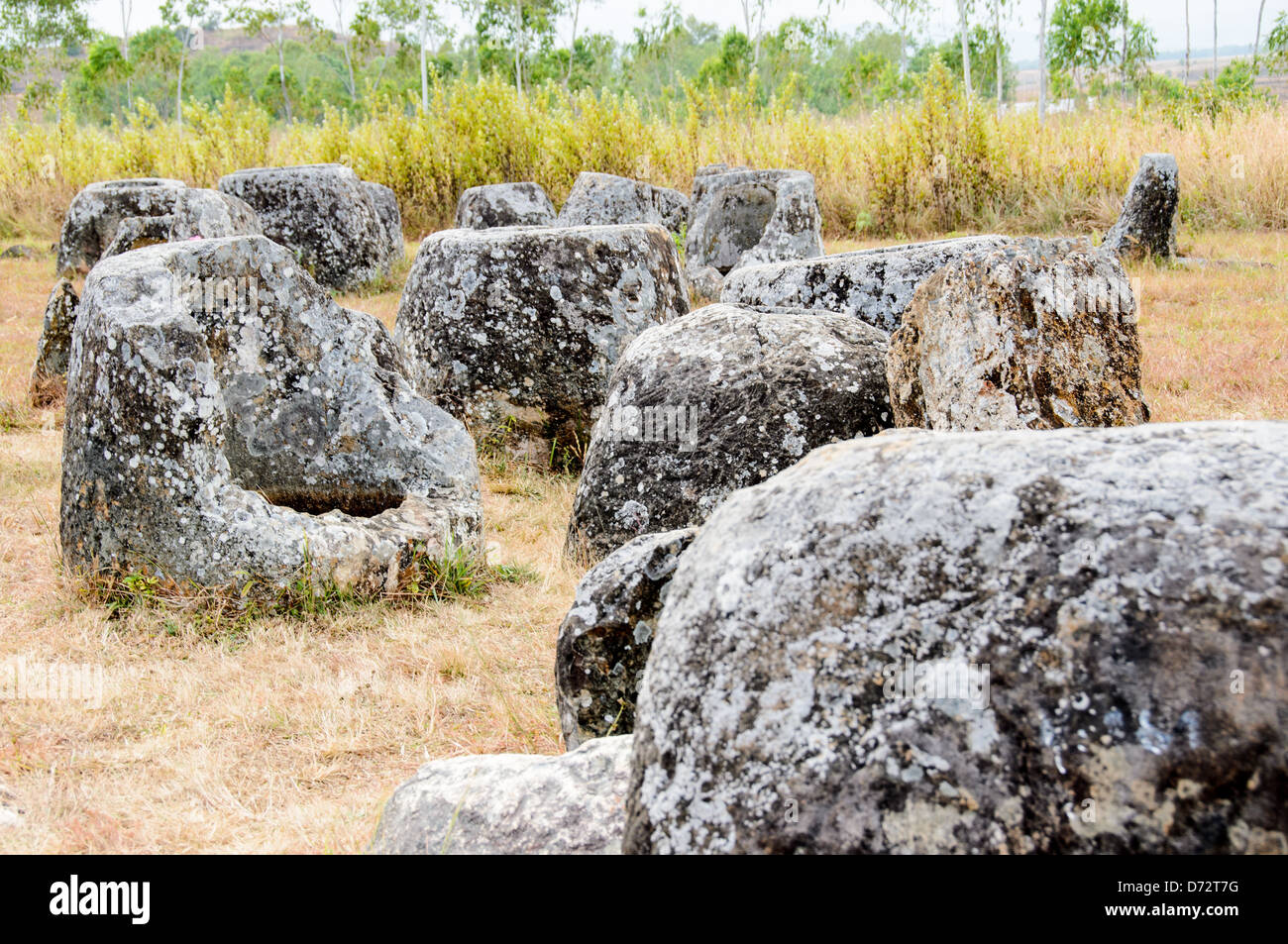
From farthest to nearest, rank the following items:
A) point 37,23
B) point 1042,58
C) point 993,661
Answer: point 37,23, point 1042,58, point 993,661

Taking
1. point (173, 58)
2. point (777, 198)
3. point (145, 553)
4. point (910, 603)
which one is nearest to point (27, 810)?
point (145, 553)

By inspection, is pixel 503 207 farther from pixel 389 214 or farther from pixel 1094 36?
pixel 1094 36

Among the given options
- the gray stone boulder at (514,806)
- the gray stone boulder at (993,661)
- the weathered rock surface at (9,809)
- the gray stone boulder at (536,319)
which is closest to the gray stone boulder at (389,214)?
the gray stone boulder at (536,319)

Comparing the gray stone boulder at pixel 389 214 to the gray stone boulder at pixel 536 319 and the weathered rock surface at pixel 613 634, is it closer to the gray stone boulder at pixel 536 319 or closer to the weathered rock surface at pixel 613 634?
the gray stone boulder at pixel 536 319

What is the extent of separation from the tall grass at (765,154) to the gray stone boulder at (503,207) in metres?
3.02

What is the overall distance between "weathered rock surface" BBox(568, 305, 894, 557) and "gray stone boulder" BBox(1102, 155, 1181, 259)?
23.9ft

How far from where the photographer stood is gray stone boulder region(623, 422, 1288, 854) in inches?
48.1

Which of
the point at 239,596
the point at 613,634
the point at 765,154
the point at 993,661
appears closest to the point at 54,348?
the point at 239,596

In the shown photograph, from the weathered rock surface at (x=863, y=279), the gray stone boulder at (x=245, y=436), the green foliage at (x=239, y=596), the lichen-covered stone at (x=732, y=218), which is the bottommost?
the green foliage at (x=239, y=596)

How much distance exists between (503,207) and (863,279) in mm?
6827

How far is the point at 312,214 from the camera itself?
10.4 metres

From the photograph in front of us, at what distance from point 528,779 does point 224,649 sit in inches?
76.4

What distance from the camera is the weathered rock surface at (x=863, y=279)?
14.7 ft

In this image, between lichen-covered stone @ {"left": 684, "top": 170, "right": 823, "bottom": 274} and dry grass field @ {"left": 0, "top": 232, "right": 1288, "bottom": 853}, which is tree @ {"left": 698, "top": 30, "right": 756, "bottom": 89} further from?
dry grass field @ {"left": 0, "top": 232, "right": 1288, "bottom": 853}
